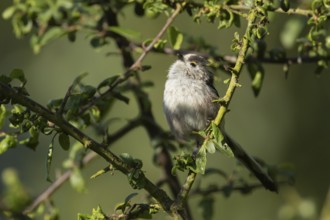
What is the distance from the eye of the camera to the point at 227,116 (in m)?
7.83

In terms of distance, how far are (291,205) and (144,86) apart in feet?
4.31

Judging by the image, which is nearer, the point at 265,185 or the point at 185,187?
the point at 185,187

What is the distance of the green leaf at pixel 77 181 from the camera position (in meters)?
3.94

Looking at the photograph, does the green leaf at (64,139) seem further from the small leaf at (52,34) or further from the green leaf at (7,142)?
the small leaf at (52,34)

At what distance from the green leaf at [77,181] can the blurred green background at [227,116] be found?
3197 millimetres

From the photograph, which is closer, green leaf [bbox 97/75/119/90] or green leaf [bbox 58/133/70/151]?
green leaf [bbox 58/133/70/151]

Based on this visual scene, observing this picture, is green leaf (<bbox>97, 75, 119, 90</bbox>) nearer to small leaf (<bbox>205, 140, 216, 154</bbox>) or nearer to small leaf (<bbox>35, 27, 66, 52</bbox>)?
small leaf (<bbox>35, 27, 66, 52</bbox>)

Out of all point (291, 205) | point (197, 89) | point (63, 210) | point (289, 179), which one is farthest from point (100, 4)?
point (63, 210)

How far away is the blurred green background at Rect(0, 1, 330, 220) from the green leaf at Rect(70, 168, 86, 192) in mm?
3197

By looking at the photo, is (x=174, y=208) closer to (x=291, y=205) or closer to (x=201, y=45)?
(x=201, y=45)

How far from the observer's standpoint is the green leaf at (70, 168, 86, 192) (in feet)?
12.9

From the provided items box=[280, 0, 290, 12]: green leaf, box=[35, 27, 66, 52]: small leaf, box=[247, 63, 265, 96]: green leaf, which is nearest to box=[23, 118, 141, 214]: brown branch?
box=[35, 27, 66, 52]: small leaf

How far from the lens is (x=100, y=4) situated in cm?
418

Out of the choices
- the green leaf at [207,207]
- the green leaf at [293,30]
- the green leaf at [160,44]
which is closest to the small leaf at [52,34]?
the green leaf at [160,44]
